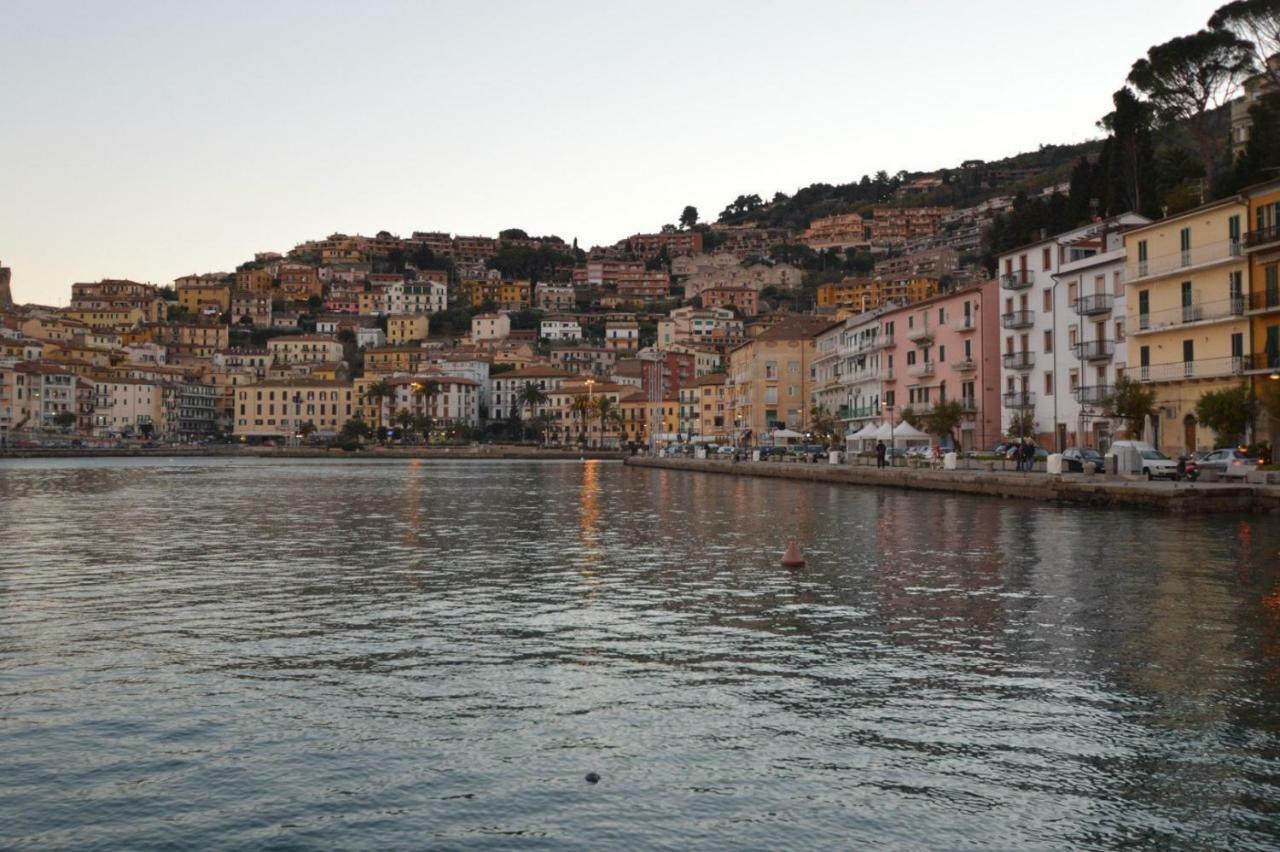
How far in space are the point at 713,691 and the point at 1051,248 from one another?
61630 millimetres

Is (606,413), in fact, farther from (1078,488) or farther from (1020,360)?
(1078,488)

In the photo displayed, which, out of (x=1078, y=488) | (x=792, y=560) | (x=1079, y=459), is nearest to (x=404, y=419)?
(x=1079, y=459)

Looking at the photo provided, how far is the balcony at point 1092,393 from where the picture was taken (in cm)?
5909

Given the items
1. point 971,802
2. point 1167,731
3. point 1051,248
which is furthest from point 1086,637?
point 1051,248

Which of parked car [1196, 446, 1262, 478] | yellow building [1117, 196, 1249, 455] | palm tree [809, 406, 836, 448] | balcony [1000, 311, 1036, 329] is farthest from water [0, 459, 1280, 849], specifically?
palm tree [809, 406, 836, 448]

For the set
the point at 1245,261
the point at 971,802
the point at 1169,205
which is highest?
the point at 1169,205

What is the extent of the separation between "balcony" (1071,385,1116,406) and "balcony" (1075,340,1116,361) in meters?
1.64

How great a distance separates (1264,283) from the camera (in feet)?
159

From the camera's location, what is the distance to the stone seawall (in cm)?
3666

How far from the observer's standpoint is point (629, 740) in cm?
1046

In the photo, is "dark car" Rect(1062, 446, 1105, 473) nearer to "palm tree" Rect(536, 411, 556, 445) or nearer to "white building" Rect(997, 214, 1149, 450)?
"white building" Rect(997, 214, 1149, 450)

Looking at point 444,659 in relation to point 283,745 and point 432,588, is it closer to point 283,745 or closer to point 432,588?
point 283,745

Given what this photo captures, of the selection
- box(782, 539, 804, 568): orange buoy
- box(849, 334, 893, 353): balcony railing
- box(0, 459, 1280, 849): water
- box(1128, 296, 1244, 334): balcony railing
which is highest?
box(849, 334, 893, 353): balcony railing

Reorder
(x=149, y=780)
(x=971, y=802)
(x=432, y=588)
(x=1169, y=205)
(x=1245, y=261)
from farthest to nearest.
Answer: (x=1169, y=205)
(x=1245, y=261)
(x=432, y=588)
(x=149, y=780)
(x=971, y=802)
